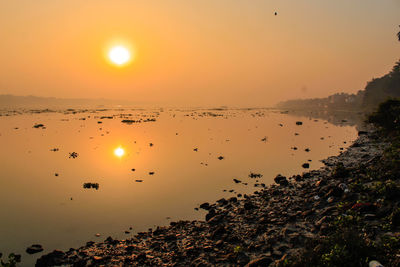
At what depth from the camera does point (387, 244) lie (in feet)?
22.0

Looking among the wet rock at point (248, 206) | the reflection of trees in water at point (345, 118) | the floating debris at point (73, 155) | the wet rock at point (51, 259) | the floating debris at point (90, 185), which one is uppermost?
the reflection of trees in water at point (345, 118)

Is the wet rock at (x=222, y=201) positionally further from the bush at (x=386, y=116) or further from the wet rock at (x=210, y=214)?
the bush at (x=386, y=116)

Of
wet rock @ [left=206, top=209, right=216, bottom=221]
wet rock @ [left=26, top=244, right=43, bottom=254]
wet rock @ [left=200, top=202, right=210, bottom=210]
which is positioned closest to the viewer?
wet rock @ [left=26, top=244, right=43, bottom=254]

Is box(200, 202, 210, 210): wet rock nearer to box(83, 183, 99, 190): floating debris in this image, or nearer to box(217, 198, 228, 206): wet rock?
box(217, 198, 228, 206): wet rock

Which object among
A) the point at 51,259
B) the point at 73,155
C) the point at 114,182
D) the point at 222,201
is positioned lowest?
the point at 51,259

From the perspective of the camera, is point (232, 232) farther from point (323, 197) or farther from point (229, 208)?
point (323, 197)

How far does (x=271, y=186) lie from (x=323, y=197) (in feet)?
14.5

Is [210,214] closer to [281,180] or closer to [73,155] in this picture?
[281,180]

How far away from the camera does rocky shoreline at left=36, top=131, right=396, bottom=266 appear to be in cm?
867

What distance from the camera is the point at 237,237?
9.88 meters

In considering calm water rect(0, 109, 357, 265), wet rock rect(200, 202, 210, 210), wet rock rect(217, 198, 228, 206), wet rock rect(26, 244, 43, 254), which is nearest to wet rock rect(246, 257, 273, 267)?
calm water rect(0, 109, 357, 265)

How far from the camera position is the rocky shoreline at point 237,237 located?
28.5 ft

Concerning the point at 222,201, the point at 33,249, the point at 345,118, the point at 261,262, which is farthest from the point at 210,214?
the point at 345,118

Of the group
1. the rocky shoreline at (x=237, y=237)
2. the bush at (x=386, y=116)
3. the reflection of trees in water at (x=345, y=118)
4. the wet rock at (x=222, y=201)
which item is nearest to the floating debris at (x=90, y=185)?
the rocky shoreline at (x=237, y=237)
